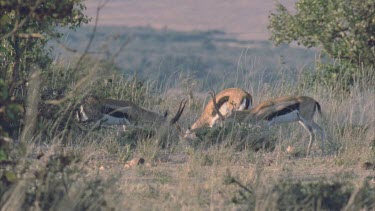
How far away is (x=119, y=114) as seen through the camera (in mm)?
11797

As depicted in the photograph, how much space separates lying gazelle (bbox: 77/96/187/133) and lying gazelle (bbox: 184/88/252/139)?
1.48 feet

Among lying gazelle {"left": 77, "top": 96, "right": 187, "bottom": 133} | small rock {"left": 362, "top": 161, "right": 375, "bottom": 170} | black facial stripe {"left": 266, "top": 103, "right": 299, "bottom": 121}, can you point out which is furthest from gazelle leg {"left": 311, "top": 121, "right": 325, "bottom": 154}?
small rock {"left": 362, "top": 161, "right": 375, "bottom": 170}

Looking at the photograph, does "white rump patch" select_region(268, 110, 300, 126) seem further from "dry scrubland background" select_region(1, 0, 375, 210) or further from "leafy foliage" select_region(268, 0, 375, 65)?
"leafy foliage" select_region(268, 0, 375, 65)

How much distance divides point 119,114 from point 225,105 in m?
2.15

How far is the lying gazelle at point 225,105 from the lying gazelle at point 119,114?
1.48 ft

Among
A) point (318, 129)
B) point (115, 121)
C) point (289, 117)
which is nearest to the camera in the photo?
point (318, 129)

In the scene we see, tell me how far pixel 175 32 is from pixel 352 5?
4749cm

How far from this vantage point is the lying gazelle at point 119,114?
11.4 meters

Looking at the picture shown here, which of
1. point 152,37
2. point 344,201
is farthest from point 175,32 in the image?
point 344,201

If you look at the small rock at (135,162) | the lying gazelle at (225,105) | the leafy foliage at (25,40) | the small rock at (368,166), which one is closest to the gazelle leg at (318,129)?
the lying gazelle at (225,105)

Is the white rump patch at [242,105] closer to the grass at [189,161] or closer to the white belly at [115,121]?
the grass at [189,161]

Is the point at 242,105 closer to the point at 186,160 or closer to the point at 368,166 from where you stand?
the point at 186,160

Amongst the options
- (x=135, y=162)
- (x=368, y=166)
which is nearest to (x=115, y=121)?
(x=135, y=162)

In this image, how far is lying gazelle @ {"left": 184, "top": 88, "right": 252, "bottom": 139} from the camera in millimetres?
12734
